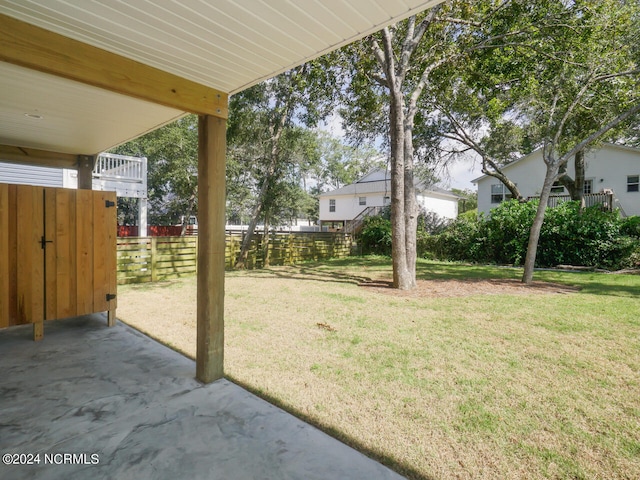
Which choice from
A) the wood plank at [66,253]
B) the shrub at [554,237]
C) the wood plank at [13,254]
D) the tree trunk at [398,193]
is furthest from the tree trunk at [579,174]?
the wood plank at [13,254]

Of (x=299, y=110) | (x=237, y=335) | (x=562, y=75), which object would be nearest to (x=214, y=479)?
(x=237, y=335)

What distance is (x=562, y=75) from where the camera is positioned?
7.52m

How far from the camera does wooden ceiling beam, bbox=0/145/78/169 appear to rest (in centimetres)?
489

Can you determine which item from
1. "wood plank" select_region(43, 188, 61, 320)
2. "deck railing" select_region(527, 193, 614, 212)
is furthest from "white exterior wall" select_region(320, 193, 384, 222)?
"wood plank" select_region(43, 188, 61, 320)

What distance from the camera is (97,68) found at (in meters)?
2.13

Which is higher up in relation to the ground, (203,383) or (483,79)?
(483,79)

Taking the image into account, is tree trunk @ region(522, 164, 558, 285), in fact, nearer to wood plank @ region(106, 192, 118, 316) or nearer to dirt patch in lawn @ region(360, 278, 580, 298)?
dirt patch in lawn @ region(360, 278, 580, 298)

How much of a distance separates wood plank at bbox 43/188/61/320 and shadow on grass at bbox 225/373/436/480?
280 cm

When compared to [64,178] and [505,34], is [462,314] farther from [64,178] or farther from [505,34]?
[64,178]

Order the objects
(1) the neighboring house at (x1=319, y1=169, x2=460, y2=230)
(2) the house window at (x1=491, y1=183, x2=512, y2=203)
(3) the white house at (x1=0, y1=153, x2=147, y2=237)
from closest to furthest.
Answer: (3) the white house at (x1=0, y1=153, x2=147, y2=237), (2) the house window at (x1=491, y1=183, x2=512, y2=203), (1) the neighboring house at (x1=319, y1=169, x2=460, y2=230)

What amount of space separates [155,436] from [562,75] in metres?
9.99

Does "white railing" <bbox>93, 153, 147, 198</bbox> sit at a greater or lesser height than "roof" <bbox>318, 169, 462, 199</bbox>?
lesser

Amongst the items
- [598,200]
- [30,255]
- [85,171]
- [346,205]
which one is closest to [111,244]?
[30,255]

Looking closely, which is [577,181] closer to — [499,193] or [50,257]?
[499,193]
